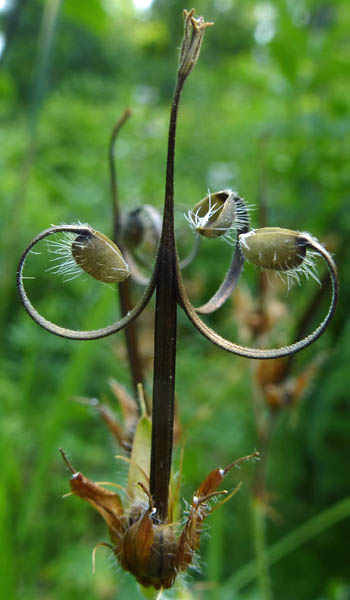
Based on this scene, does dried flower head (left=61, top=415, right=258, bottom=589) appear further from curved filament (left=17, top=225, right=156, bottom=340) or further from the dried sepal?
the dried sepal

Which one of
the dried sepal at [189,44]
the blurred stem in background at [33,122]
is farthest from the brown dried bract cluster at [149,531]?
the blurred stem in background at [33,122]

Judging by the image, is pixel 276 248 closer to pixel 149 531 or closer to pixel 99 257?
pixel 99 257

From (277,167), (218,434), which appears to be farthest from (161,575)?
(277,167)

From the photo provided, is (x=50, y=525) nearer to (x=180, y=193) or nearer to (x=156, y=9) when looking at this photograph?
(x=180, y=193)

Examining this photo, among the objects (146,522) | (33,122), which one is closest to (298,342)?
(146,522)

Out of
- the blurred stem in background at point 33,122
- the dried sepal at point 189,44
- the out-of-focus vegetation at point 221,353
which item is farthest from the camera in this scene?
the out-of-focus vegetation at point 221,353

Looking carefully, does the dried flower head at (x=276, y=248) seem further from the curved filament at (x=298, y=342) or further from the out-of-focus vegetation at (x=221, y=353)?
the out-of-focus vegetation at (x=221, y=353)
